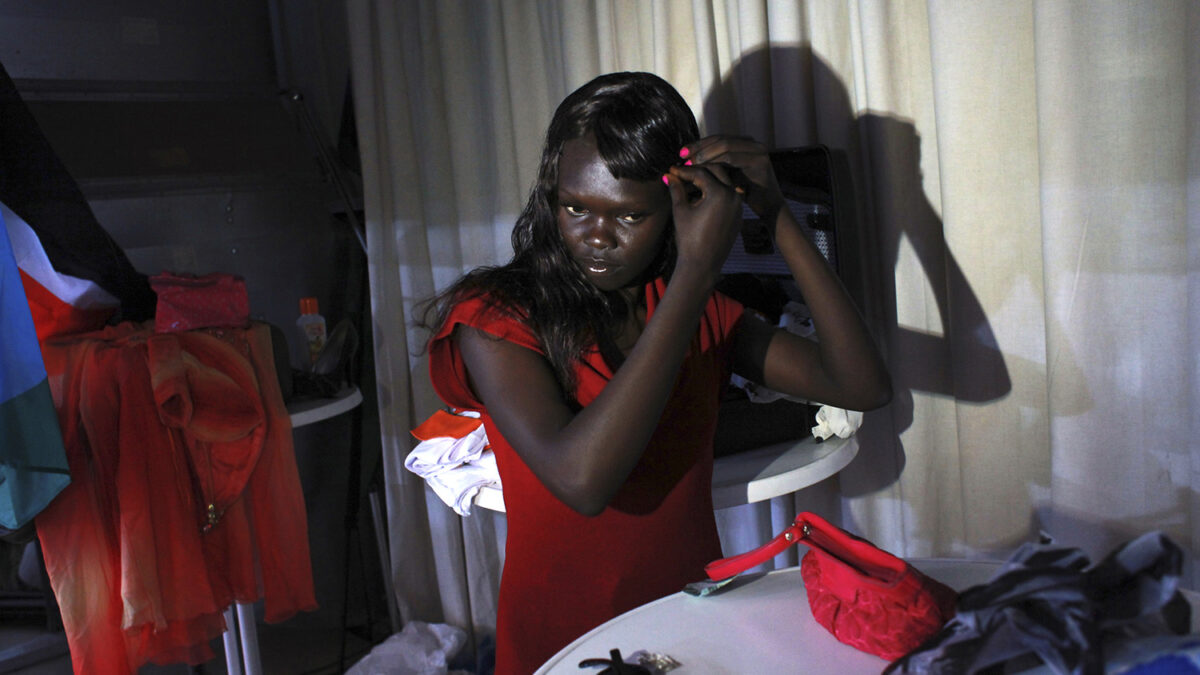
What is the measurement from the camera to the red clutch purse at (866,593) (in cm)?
81

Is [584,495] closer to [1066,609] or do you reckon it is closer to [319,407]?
[1066,609]

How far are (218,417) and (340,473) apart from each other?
1340 mm

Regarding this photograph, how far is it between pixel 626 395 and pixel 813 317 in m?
0.34

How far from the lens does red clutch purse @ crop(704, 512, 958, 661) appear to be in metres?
0.81

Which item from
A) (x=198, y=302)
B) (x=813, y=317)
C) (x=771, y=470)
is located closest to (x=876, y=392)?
(x=813, y=317)

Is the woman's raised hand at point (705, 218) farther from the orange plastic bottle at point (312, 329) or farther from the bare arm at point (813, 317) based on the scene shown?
the orange plastic bottle at point (312, 329)

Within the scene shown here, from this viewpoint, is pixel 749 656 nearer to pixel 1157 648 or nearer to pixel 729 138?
pixel 1157 648

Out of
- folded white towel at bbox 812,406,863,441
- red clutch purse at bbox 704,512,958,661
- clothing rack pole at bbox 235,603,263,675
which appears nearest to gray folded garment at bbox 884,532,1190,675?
red clutch purse at bbox 704,512,958,661

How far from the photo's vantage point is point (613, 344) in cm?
125

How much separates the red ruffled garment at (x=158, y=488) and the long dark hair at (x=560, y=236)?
3.49 feet

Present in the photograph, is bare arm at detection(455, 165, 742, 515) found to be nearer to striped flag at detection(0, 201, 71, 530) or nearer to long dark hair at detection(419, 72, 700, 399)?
long dark hair at detection(419, 72, 700, 399)

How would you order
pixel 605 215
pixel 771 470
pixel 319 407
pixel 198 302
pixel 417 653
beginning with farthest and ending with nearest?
pixel 417 653, pixel 319 407, pixel 198 302, pixel 771 470, pixel 605 215

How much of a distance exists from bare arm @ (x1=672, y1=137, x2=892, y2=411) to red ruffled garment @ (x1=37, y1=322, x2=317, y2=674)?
135cm

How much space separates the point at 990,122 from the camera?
142 cm
